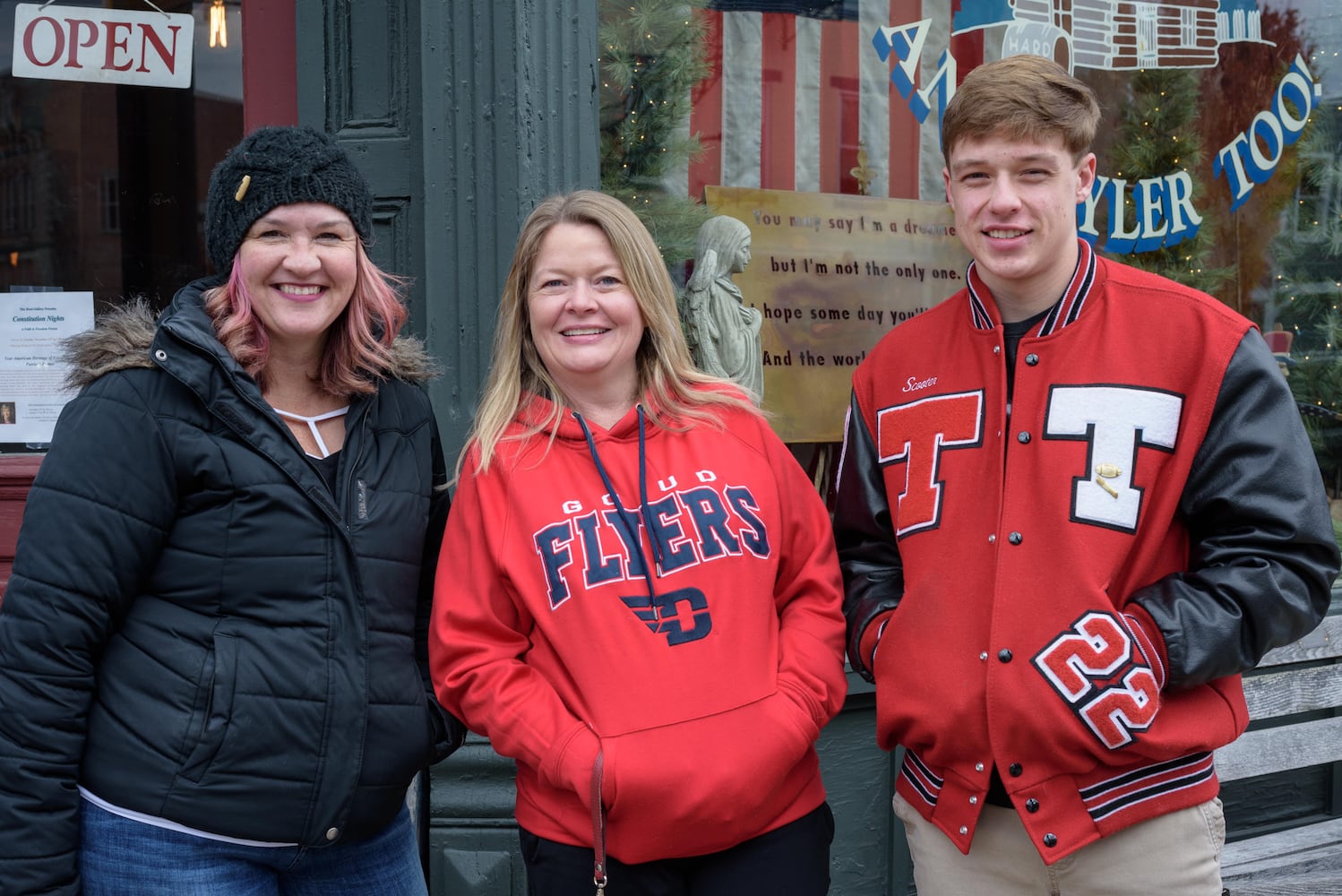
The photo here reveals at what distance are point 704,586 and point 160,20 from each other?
260cm

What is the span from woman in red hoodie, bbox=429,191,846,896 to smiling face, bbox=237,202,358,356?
370 mm

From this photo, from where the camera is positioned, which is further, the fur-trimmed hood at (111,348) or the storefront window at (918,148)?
the storefront window at (918,148)

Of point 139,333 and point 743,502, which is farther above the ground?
point 139,333

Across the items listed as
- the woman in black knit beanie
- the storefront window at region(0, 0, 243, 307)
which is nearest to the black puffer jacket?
the woman in black knit beanie

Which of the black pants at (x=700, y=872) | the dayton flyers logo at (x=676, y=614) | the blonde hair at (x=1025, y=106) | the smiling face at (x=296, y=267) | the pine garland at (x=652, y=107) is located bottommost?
the black pants at (x=700, y=872)

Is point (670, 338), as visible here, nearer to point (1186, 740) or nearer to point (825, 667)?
point (825, 667)

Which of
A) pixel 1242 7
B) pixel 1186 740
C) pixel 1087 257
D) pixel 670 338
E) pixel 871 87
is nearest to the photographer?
pixel 1186 740

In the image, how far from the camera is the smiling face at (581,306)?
90.0 inches

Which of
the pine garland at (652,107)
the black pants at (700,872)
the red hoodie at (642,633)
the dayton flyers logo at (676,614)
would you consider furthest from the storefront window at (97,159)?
the black pants at (700,872)

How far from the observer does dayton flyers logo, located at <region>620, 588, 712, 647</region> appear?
208 cm

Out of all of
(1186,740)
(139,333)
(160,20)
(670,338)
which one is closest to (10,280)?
(160,20)

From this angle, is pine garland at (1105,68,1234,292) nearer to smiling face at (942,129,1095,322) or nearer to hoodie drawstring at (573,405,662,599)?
smiling face at (942,129,1095,322)

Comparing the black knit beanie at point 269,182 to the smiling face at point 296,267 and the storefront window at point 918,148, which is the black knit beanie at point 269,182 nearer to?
the smiling face at point 296,267

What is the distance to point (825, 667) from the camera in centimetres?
221
